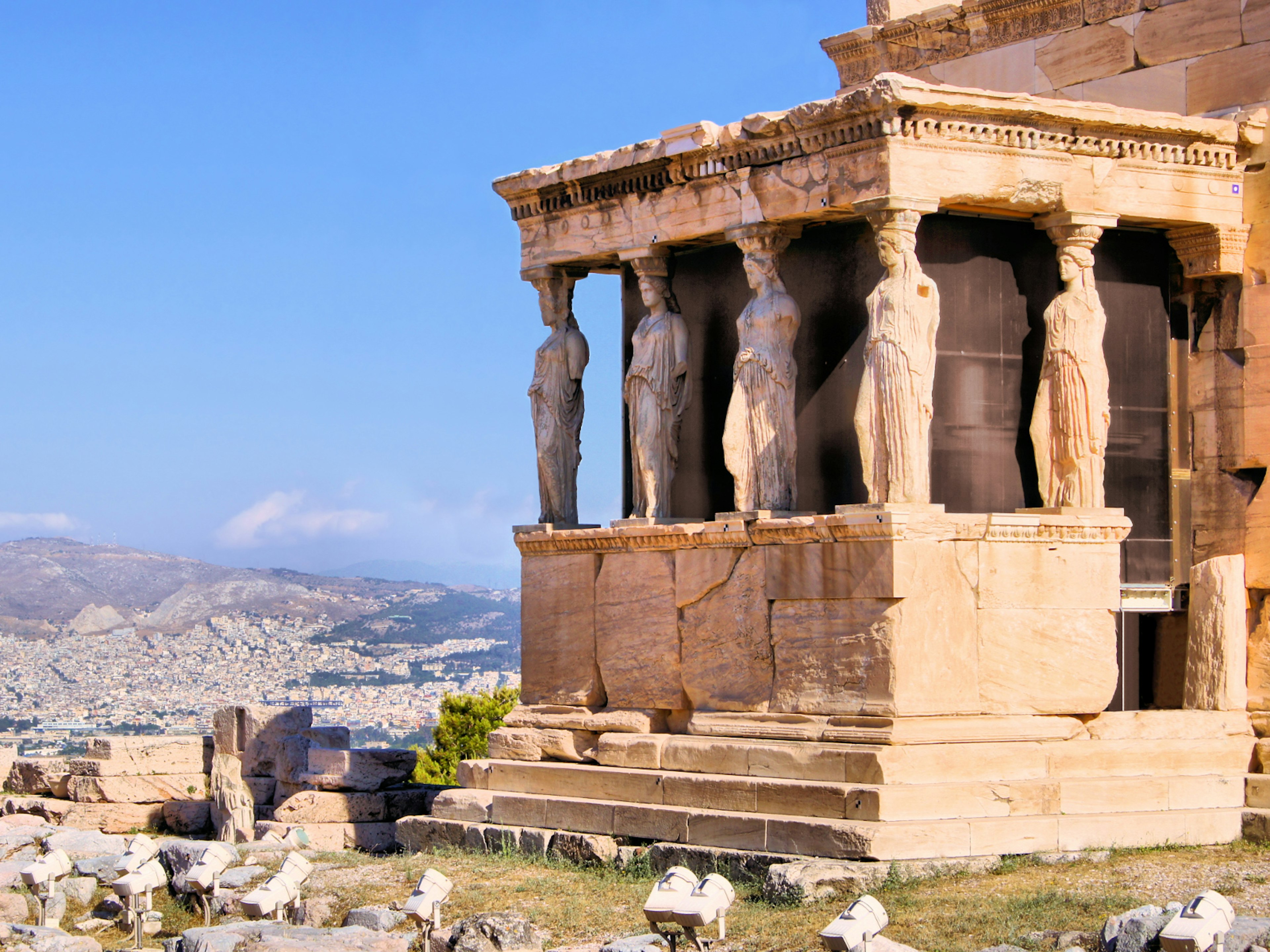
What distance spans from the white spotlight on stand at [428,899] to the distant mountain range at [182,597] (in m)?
65.5

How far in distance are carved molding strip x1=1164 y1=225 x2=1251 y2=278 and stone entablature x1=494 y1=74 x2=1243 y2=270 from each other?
0.08 meters

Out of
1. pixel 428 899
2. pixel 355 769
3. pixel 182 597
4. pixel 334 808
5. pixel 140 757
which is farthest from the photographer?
pixel 182 597

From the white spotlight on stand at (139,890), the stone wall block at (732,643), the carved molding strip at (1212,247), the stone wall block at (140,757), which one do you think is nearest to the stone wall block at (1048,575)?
the stone wall block at (732,643)

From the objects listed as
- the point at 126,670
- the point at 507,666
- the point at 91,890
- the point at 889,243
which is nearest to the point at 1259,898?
the point at 889,243

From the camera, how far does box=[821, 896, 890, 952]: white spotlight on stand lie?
8.88 m

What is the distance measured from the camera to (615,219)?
1492 centimetres

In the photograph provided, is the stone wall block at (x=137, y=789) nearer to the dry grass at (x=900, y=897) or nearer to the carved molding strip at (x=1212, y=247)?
the dry grass at (x=900, y=897)

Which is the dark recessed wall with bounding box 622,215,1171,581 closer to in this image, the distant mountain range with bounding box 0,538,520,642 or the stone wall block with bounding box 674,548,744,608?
the stone wall block with bounding box 674,548,744,608

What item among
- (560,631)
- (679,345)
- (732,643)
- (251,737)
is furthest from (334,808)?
(679,345)

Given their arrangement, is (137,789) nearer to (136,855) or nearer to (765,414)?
(136,855)

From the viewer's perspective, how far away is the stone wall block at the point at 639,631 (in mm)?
14023

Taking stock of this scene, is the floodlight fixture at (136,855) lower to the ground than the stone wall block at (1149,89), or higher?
lower

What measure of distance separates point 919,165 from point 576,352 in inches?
152

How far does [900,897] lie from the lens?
11.2 m
